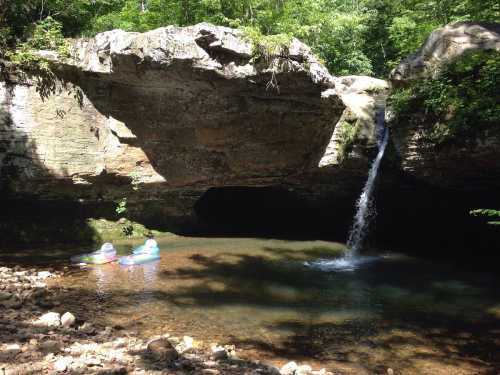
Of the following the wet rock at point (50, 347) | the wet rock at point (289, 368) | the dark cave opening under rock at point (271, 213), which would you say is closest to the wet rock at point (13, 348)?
the wet rock at point (50, 347)

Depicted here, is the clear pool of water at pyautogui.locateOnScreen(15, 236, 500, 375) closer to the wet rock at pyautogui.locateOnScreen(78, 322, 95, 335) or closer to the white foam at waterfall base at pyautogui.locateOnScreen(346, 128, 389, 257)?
the wet rock at pyautogui.locateOnScreen(78, 322, 95, 335)

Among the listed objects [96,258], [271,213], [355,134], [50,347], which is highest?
[355,134]

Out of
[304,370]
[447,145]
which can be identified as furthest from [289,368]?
[447,145]

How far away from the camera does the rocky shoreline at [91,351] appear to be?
3.84 meters

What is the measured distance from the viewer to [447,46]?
10.1 m

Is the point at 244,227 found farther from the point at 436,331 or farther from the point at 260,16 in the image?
the point at 436,331

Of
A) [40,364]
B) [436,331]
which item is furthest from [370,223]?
[40,364]

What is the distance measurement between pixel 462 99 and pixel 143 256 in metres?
7.92

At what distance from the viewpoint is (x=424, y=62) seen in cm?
1040

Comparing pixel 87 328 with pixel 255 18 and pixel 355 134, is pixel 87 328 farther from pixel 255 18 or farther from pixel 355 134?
pixel 255 18

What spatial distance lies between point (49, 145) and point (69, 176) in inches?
36.6

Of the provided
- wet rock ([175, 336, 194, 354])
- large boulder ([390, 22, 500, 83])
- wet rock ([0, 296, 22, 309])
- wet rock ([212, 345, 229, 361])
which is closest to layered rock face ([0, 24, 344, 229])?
large boulder ([390, 22, 500, 83])

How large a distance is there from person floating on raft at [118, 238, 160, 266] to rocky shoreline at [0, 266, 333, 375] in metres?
3.54

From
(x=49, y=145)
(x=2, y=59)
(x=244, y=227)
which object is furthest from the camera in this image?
(x=244, y=227)
